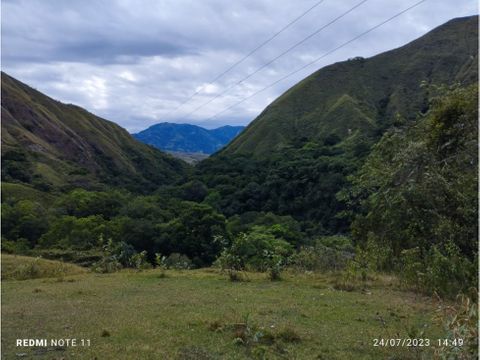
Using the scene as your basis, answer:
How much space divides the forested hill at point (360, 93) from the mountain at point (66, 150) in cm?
2832

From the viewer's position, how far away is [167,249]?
47.9 metres

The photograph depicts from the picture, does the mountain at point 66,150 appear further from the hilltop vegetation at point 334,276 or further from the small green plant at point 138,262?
the small green plant at point 138,262

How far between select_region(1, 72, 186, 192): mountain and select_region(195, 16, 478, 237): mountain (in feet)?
78.1

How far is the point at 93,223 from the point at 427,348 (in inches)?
1877

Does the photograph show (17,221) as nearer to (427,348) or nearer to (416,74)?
(427,348)

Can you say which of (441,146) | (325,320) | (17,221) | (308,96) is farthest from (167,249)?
(308,96)

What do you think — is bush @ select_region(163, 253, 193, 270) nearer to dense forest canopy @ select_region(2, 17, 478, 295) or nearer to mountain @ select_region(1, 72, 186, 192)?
dense forest canopy @ select_region(2, 17, 478, 295)

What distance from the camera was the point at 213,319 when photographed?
8.59 m

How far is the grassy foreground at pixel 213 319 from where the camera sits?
22.4 feet

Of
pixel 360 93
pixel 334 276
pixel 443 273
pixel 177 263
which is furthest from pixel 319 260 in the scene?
pixel 360 93

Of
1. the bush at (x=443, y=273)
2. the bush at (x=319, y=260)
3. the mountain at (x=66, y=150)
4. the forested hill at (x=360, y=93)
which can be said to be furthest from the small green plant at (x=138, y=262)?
the forested hill at (x=360, y=93)

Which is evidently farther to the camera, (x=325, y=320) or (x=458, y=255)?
(x=458, y=255)

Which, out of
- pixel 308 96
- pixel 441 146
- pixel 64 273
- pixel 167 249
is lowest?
pixel 167 249

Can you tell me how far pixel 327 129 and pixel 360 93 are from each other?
2122cm
